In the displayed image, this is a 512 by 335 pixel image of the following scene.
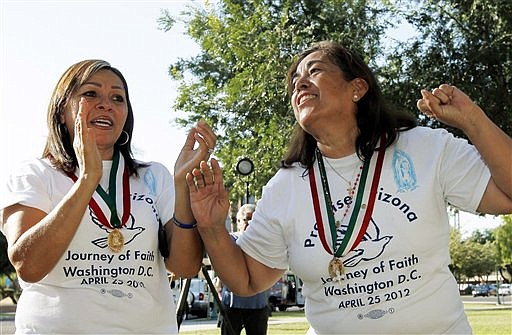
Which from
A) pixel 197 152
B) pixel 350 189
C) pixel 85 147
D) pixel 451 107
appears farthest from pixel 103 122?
pixel 451 107

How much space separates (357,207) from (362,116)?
0.57 m

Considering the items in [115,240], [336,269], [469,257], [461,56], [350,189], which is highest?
[461,56]

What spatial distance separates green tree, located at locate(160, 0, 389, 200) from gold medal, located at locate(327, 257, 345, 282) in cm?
1122

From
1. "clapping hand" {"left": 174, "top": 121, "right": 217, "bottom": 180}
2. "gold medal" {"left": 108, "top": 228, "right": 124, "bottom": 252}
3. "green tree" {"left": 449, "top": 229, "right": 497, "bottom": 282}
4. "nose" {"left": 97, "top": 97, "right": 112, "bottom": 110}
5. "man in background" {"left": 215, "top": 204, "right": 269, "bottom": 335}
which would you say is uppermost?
"nose" {"left": 97, "top": 97, "right": 112, "bottom": 110}

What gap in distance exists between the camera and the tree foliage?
47.0 ft

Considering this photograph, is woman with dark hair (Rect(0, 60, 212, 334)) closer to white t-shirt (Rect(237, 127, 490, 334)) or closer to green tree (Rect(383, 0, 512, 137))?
white t-shirt (Rect(237, 127, 490, 334))

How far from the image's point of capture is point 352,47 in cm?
1459

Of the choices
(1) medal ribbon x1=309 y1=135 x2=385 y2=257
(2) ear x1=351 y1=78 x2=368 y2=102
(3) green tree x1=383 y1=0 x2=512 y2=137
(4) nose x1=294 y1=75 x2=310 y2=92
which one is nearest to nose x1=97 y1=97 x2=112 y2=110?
(4) nose x1=294 y1=75 x2=310 y2=92

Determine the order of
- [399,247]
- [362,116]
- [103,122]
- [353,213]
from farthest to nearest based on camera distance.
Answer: [362,116]
[103,122]
[353,213]
[399,247]

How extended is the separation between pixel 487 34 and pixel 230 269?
1209cm

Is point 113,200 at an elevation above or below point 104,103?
below

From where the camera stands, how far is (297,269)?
349 centimetres

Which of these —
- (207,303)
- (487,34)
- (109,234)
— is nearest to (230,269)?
(109,234)

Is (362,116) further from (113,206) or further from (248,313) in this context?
(248,313)
